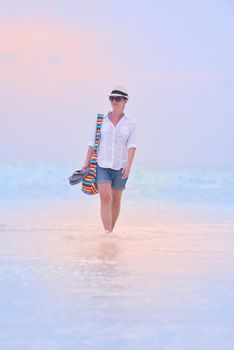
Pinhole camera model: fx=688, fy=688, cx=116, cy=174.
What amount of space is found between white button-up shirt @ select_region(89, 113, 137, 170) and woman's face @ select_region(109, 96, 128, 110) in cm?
16

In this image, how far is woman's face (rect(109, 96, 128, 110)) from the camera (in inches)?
282

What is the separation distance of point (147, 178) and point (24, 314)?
27668mm

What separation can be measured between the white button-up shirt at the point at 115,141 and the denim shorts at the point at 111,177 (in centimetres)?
7

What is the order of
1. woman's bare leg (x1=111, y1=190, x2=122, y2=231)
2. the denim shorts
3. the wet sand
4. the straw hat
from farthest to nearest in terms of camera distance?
woman's bare leg (x1=111, y1=190, x2=122, y2=231), the denim shorts, the straw hat, the wet sand

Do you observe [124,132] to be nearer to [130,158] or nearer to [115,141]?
[115,141]

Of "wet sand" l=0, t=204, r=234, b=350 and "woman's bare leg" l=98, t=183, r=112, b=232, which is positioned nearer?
"wet sand" l=0, t=204, r=234, b=350

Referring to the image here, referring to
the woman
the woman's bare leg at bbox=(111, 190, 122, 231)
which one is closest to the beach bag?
the woman

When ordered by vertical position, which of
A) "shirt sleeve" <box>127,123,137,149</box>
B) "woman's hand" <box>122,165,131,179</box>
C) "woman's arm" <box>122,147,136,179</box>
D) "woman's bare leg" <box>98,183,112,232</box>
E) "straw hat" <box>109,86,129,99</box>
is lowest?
"woman's bare leg" <box>98,183,112,232</box>

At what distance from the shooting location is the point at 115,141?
729 centimetres

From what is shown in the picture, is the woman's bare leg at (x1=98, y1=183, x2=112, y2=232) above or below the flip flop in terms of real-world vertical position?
below

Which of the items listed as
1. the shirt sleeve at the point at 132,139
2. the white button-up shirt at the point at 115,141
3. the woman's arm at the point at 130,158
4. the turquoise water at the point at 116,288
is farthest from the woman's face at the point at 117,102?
the turquoise water at the point at 116,288

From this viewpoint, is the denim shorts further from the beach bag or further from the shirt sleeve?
the shirt sleeve

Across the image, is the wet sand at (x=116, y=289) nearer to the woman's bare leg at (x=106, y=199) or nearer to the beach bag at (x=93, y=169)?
the woman's bare leg at (x=106, y=199)

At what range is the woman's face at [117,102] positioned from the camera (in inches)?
282
